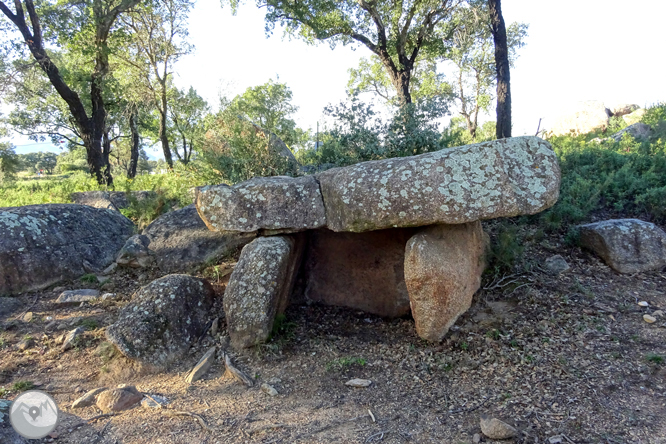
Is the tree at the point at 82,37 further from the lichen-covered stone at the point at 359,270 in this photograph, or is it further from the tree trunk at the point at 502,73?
the tree trunk at the point at 502,73

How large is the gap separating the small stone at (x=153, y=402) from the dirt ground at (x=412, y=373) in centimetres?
5

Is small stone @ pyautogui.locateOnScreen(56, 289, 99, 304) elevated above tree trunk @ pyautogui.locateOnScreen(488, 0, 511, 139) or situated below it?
below

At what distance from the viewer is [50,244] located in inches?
231

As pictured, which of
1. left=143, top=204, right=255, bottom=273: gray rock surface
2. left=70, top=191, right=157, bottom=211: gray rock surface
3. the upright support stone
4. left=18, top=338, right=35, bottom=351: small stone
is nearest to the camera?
the upright support stone

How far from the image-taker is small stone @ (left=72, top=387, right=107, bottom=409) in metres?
3.48

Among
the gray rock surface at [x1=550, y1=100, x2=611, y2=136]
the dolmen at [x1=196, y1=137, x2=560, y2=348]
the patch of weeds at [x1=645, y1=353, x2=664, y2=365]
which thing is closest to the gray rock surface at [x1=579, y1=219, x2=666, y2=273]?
the dolmen at [x1=196, y1=137, x2=560, y2=348]

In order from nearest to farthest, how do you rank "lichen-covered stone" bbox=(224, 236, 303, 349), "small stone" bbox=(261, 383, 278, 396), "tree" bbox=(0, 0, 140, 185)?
"small stone" bbox=(261, 383, 278, 396) → "lichen-covered stone" bbox=(224, 236, 303, 349) → "tree" bbox=(0, 0, 140, 185)

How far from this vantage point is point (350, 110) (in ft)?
21.0

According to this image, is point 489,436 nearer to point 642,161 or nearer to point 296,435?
point 296,435

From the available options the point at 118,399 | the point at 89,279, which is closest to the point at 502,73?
the point at 89,279

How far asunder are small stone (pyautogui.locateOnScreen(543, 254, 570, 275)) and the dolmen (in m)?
0.93

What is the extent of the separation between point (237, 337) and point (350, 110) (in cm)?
380

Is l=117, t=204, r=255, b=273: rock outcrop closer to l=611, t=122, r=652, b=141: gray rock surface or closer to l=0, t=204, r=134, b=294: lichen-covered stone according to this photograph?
l=0, t=204, r=134, b=294: lichen-covered stone

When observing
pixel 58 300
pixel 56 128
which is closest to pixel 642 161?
pixel 58 300
